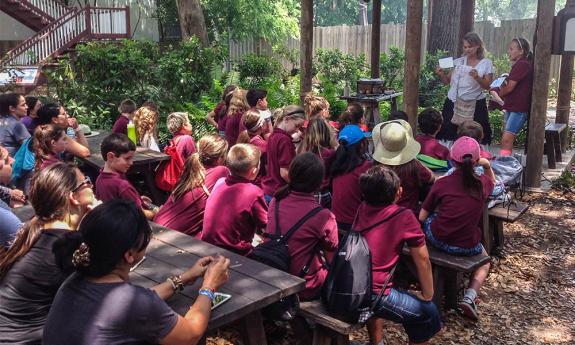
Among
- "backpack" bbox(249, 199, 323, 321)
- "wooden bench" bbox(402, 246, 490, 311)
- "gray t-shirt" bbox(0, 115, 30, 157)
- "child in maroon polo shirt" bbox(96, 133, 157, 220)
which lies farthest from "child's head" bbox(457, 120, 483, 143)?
"gray t-shirt" bbox(0, 115, 30, 157)

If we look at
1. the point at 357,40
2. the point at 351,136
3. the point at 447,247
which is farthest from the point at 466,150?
the point at 357,40

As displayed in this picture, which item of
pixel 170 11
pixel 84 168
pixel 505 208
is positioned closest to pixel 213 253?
pixel 505 208

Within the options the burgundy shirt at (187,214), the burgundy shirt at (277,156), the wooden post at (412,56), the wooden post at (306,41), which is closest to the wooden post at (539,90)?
the wooden post at (412,56)

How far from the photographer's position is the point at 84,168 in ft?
22.2

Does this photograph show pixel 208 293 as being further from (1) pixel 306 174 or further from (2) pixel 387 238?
(2) pixel 387 238

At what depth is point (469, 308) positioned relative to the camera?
4289 millimetres

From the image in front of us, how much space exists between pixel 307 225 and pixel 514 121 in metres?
5.10

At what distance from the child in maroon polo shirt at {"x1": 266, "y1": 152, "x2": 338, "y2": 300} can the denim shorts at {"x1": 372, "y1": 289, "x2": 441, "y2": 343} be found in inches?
14.9

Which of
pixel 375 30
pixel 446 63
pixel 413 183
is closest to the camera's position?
pixel 413 183

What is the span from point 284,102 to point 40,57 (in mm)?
9882

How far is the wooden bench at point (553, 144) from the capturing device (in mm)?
7848

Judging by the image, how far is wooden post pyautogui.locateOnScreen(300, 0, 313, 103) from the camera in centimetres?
799

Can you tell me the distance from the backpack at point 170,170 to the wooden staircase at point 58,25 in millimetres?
11875

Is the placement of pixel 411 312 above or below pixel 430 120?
below
